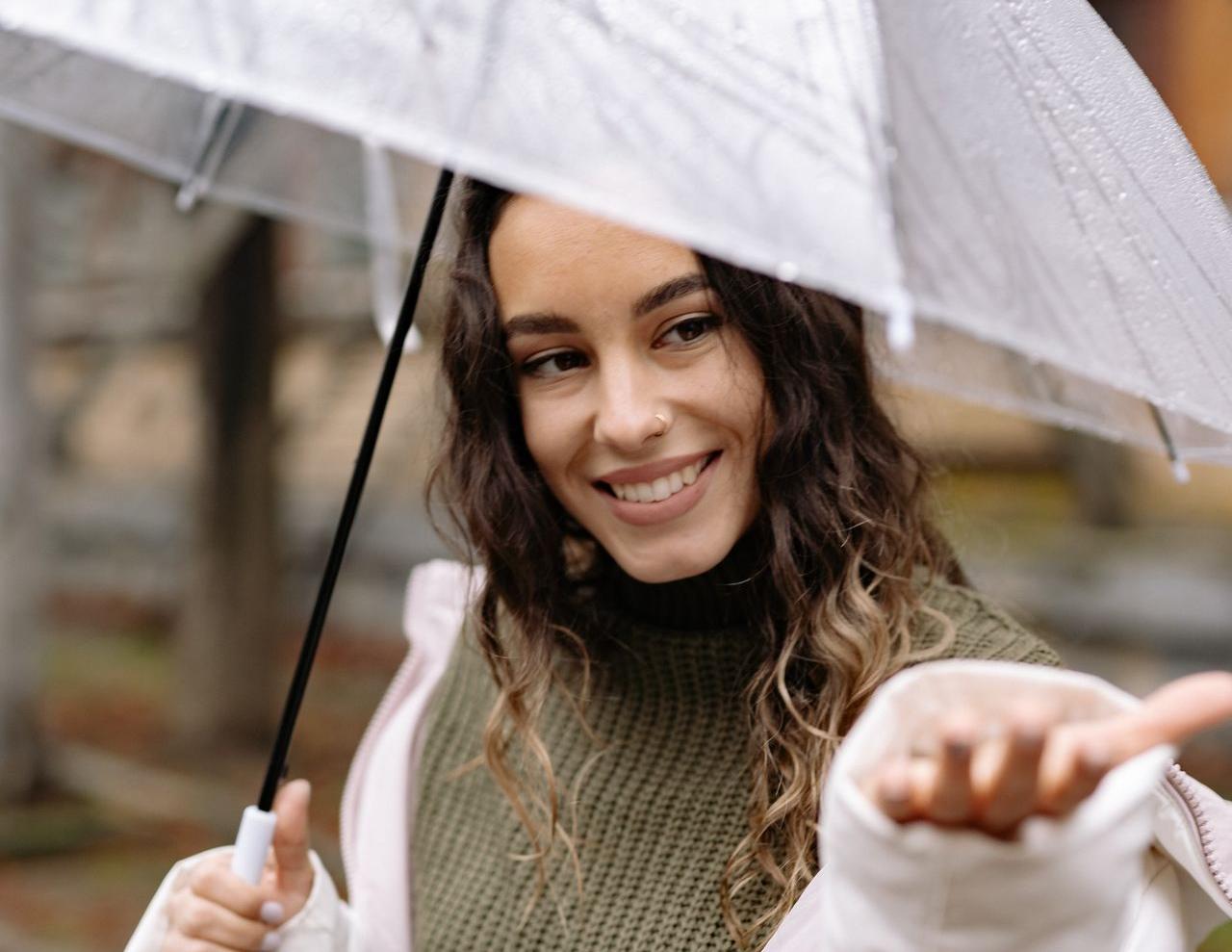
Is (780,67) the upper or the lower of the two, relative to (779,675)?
upper

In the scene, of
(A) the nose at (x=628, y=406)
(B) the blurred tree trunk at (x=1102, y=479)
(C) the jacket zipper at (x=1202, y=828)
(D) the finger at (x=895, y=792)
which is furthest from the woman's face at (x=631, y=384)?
(B) the blurred tree trunk at (x=1102, y=479)

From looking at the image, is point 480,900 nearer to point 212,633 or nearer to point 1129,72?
point 1129,72

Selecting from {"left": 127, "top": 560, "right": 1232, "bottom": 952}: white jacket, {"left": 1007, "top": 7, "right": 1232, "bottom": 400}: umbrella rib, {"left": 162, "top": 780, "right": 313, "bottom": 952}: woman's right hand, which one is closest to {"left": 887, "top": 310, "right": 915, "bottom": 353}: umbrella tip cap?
{"left": 127, "top": 560, "right": 1232, "bottom": 952}: white jacket

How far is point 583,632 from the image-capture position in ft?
7.77

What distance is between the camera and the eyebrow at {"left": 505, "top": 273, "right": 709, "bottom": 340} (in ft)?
6.29

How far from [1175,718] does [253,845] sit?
128 cm

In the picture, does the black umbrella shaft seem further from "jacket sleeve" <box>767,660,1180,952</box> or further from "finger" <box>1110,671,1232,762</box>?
"finger" <box>1110,671,1232,762</box>

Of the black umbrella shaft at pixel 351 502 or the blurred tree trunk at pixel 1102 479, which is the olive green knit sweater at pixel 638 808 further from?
the blurred tree trunk at pixel 1102 479

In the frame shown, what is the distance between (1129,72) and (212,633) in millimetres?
5955

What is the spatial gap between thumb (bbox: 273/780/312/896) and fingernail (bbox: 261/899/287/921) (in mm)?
82

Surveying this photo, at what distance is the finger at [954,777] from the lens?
1180mm

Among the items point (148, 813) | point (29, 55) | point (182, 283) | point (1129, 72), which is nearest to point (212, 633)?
point (148, 813)

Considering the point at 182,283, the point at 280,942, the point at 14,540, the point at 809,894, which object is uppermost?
the point at 809,894

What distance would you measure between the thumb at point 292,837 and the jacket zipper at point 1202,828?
1119 mm
